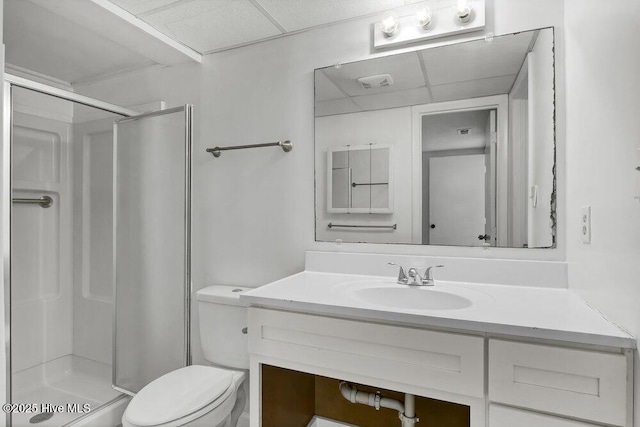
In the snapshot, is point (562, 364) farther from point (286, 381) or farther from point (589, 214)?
point (286, 381)

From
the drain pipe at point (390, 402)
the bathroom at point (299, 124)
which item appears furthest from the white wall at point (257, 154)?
the drain pipe at point (390, 402)

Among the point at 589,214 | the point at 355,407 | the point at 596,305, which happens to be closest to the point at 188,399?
the point at 355,407

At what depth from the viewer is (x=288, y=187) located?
1679 millimetres

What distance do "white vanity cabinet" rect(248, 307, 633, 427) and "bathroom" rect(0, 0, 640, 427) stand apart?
0.04m

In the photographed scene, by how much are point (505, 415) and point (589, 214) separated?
24.1 inches

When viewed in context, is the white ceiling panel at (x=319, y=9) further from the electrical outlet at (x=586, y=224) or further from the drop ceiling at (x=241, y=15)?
the electrical outlet at (x=586, y=224)

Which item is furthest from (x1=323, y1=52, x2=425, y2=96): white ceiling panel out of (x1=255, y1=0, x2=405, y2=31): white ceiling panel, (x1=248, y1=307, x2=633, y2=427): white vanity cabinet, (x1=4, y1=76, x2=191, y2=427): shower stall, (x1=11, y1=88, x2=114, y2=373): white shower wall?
(x1=11, y1=88, x2=114, y2=373): white shower wall

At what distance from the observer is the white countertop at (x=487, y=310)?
79 cm

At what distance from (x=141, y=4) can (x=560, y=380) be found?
77.8 inches

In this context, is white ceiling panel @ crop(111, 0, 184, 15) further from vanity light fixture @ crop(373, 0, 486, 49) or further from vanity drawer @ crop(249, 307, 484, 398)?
vanity drawer @ crop(249, 307, 484, 398)

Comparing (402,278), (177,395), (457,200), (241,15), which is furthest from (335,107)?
(177,395)

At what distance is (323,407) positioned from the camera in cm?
159

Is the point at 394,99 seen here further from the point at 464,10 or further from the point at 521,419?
the point at 521,419

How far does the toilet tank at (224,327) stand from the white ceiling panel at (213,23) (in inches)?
50.4
